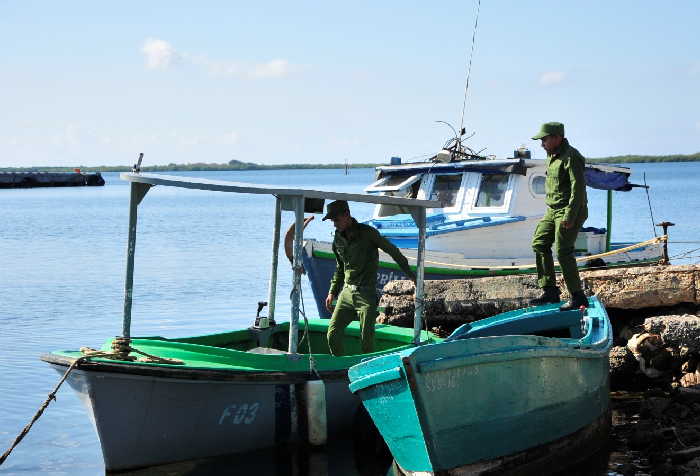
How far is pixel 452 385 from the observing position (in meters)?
8.00

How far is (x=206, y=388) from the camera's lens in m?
9.12

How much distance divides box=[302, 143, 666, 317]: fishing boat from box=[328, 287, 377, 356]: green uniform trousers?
5.74m

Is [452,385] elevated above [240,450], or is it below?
above

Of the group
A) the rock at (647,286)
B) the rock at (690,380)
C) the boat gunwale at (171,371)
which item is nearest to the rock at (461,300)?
the rock at (647,286)

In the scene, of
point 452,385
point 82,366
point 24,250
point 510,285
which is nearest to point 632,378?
point 510,285

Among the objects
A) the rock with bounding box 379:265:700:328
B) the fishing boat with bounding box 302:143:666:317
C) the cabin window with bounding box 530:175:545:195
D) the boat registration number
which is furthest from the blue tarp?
the boat registration number

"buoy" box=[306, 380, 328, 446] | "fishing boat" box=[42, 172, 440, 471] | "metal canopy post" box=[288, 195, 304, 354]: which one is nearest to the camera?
"fishing boat" box=[42, 172, 440, 471]

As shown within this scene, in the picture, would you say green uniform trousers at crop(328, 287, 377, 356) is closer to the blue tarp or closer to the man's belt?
the man's belt

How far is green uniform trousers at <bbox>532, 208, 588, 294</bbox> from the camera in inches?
425

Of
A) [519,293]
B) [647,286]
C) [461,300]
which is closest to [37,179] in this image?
[461,300]

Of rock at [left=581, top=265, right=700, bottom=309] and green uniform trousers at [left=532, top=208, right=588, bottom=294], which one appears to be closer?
green uniform trousers at [left=532, top=208, right=588, bottom=294]

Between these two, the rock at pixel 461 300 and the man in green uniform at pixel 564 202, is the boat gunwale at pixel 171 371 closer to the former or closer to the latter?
the man in green uniform at pixel 564 202

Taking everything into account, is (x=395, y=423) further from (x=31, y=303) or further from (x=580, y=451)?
(x=31, y=303)

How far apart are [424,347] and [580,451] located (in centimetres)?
259
